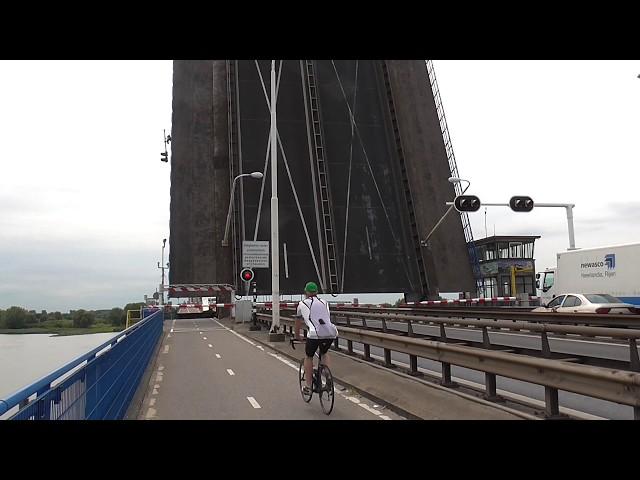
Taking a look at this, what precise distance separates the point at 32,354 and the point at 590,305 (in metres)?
17.8

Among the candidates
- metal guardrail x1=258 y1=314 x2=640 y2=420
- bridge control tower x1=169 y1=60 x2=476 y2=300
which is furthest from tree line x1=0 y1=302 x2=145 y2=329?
bridge control tower x1=169 y1=60 x2=476 y2=300

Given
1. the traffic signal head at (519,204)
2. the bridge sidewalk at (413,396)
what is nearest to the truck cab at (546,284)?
the traffic signal head at (519,204)

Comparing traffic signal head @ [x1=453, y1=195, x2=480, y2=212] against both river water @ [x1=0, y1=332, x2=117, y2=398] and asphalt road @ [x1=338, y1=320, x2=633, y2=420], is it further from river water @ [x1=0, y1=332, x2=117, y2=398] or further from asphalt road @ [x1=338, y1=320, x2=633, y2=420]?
river water @ [x1=0, y1=332, x2=117, y2=398]

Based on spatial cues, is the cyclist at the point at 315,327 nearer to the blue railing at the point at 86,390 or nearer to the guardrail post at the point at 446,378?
the guardrail post at the point at 446,378

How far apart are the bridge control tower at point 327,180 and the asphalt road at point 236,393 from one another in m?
23.6

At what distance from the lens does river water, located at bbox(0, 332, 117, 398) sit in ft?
19.2

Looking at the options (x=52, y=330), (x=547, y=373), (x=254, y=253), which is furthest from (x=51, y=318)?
(x=254, y=253)

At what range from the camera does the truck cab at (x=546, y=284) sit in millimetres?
27359

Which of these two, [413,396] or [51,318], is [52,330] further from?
[413,396]

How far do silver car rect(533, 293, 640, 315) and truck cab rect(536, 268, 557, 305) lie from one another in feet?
20.9

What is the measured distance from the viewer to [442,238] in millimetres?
42844
